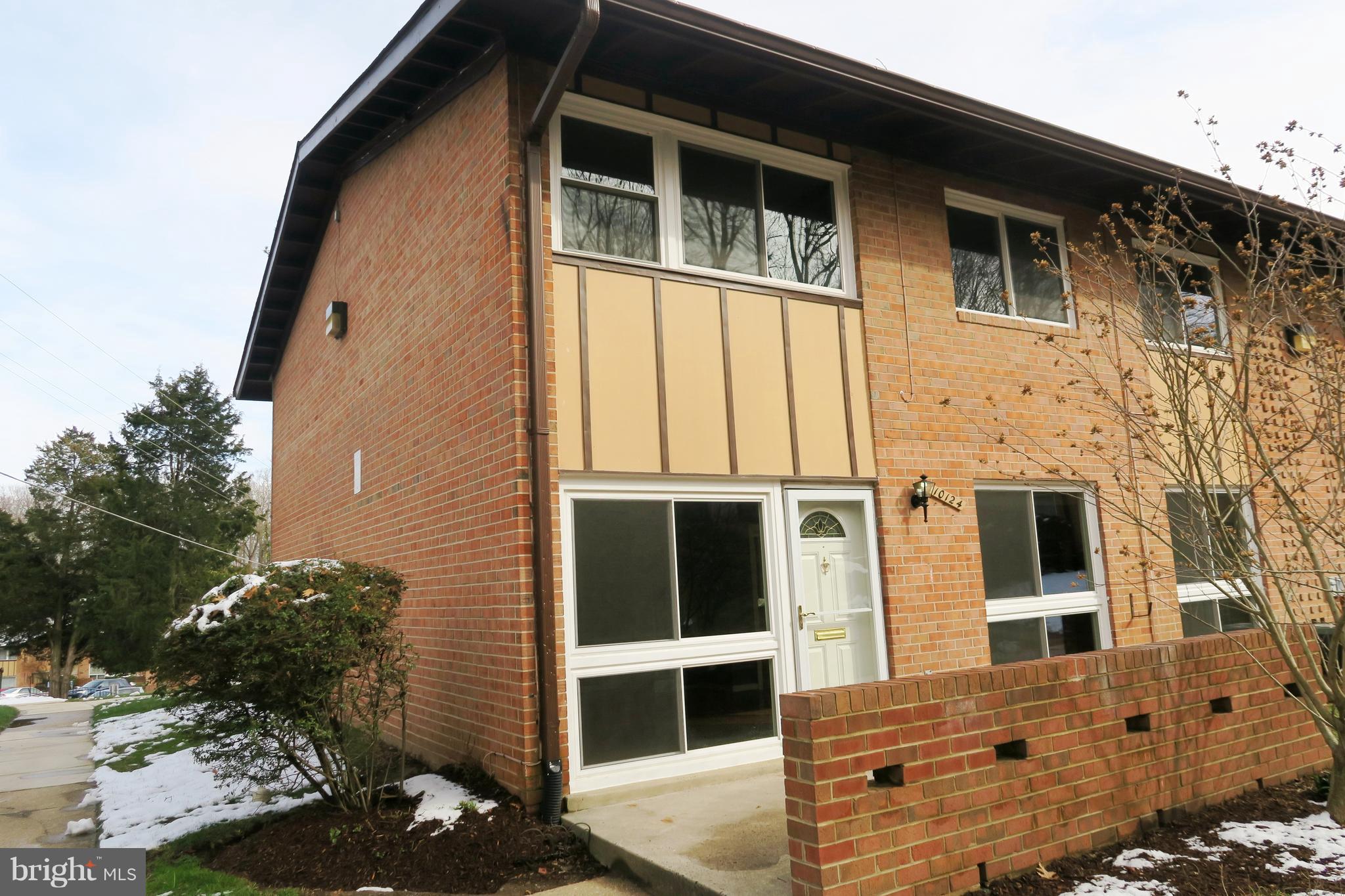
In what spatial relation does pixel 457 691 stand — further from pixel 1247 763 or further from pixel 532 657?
pixel 1247 763

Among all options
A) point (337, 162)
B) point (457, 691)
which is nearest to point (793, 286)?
point (457, 691)

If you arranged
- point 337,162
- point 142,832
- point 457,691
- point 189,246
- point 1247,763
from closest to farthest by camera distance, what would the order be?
point 1247,763
point 142,832
point 457,691
point 337,162
point 189,246

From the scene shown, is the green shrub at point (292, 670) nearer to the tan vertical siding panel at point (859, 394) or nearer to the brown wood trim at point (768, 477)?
the brown wood trim at point (768, 477)

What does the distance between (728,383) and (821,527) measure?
1453mm

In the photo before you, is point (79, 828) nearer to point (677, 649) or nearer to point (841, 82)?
point (677, 649)

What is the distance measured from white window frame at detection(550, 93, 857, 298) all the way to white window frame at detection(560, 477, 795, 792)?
1692mm

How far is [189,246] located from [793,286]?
23024mm

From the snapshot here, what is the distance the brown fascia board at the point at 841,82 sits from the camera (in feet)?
19.8

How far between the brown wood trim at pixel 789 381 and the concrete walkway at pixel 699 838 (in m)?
2.47

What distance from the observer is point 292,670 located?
5383 millimetres

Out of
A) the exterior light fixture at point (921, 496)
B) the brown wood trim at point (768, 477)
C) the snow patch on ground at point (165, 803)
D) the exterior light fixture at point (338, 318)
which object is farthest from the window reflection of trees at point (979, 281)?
the snow patch on ground at point (165, 803)

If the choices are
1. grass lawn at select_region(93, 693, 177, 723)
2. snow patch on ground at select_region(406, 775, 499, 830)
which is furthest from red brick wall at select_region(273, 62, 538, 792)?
grass lawn at select_region(93, 693, 177, 723)

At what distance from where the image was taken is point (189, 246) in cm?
2466

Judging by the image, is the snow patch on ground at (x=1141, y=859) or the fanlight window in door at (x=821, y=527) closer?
the snow patch on ground at (x=1141, y=859)
